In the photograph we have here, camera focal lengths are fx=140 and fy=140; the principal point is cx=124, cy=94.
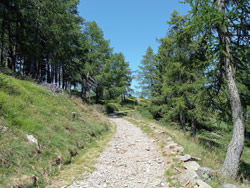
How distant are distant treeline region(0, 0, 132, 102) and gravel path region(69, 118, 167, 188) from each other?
10161mm

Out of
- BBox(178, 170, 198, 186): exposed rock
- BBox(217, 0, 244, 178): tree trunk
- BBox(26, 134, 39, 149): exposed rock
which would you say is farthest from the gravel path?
BBox(217, 0, 244, 178): tree trunk

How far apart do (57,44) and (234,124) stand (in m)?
17.4

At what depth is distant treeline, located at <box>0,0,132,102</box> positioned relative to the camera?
1279 centimetres

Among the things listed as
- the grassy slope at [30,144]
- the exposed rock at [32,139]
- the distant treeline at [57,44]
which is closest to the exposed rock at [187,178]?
the grassy slope at [30,144]

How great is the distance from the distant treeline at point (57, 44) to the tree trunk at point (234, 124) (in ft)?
44.0

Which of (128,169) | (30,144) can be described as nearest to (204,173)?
(128,169)

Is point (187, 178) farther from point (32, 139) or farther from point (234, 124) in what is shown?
point (32, 139)

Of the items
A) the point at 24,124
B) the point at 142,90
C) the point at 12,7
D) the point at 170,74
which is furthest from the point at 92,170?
the point at 142,90

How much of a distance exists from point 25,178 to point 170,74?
13.1 meters

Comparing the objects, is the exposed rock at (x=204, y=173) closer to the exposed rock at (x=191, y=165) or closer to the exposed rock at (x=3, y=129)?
the exposed rock at (x=191, y=165)

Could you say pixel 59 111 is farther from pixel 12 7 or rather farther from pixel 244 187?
pixel 12 7

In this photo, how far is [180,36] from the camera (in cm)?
715

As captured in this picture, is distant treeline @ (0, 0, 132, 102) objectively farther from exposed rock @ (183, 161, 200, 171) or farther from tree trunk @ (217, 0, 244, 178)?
tree trunk @ (217, 0, 244, 178)

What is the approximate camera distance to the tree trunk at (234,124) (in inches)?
201
